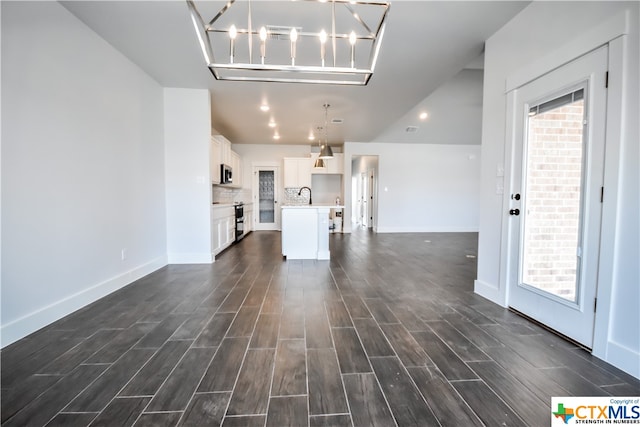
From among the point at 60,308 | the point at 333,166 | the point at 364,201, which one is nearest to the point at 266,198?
the point at 333,166

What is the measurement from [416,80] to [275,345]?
3678 mm

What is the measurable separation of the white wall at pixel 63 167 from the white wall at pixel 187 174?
0.60 meters

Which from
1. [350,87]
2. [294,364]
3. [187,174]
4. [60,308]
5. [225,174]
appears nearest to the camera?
[294,364]

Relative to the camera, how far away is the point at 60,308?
2.27 m

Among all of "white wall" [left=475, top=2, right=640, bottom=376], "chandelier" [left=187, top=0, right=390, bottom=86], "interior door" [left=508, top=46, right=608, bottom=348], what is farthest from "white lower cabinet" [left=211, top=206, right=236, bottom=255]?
"white wall" [left=475, top=2, right=640, bottom=376]

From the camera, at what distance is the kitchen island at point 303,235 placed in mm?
4578

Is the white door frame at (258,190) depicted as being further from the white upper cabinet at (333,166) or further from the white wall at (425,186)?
A: the white wall at (425,186)

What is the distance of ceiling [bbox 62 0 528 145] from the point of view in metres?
2.34

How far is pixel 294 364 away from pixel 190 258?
315 centimetres

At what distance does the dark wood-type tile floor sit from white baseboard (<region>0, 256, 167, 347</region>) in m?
0.07

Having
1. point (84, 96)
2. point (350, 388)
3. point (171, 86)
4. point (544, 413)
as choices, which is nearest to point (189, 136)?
point (171, 86)

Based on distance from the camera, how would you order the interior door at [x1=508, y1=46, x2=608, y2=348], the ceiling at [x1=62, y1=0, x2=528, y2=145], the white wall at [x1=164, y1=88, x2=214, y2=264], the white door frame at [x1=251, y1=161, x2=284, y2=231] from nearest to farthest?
1. the interior door at [x1=508, y1=46, x2=608, y2=348]
2. the ceiling at [x1=62, y1=0, x2=528, y2=145]
3. the white wall at [x1=164, y1=88, x2=214, y2=264]
4. the white door frame at [x1=251, y1=161, x2=284, y2=231]

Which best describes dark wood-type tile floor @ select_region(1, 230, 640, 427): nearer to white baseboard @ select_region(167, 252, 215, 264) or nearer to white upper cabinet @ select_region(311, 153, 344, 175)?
white baseboard @ select_region(167, 252, 215, 264)

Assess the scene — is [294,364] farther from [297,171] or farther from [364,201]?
[364,201]
